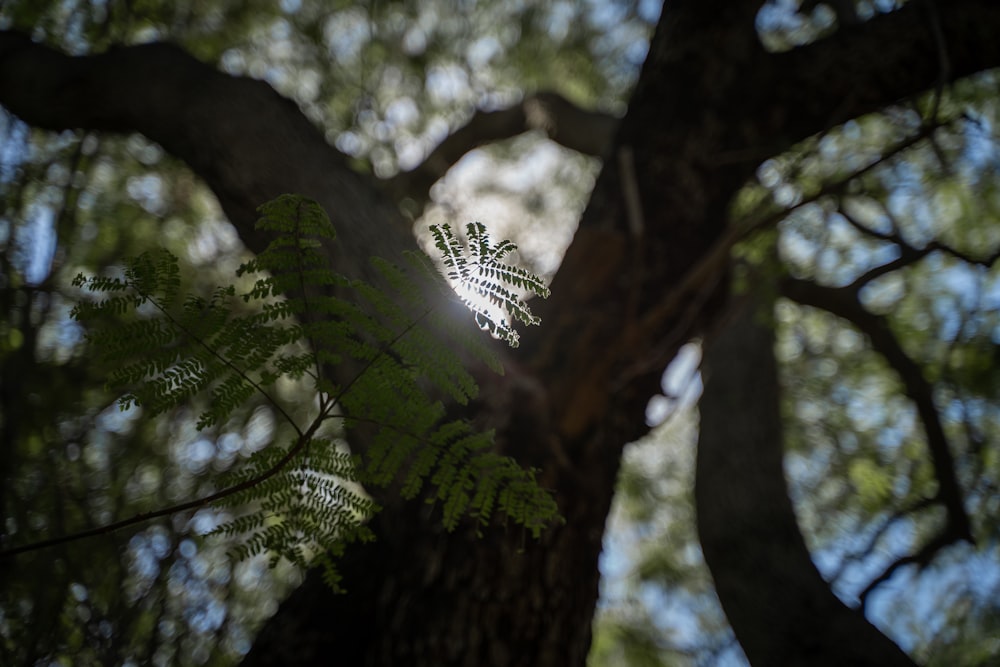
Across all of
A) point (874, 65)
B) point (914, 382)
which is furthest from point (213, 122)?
point (914, 382)

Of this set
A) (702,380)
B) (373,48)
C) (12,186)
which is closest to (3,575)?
(12,186)

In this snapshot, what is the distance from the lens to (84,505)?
2.18 metres

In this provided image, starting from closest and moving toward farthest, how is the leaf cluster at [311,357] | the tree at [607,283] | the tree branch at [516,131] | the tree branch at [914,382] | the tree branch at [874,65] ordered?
the leaf cluster at [311,357]
the tree at [607,283]
the tree branch at [874,65]
the tree branch at [914,382]
the tree branch at [516,131]

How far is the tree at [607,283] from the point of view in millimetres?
1753

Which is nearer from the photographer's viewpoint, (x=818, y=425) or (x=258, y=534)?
(x=258, y=534)

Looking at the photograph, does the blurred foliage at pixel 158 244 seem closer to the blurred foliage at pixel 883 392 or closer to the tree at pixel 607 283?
the tree at pixel 607 283

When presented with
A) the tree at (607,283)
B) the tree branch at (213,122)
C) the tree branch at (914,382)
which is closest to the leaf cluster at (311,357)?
the tree at (607,283)

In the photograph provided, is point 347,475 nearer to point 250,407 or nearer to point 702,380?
point 250,407

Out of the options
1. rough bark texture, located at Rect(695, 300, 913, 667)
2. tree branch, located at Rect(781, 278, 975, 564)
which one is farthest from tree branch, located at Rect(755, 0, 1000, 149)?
tree branch, located at Rect(781, 278, 975, 564)

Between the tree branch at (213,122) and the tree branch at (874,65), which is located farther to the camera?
the tree branch at (874,65)

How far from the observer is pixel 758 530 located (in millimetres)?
2561

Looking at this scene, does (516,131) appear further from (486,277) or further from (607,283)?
(486,277)

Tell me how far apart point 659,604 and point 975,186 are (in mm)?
3265

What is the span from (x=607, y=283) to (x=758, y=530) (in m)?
1.18
